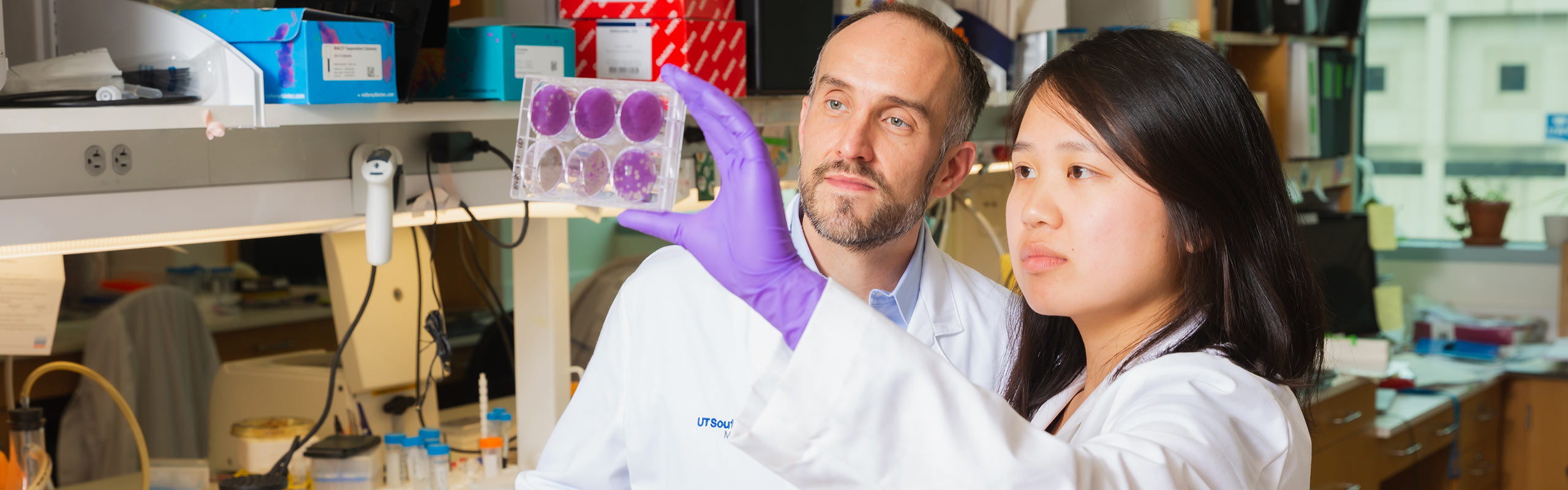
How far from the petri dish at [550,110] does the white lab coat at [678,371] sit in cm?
25

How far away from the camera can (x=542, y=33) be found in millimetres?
1850

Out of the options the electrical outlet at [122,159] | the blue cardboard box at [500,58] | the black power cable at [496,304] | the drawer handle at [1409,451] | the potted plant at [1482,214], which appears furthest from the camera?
the potted plant at [1482,214]

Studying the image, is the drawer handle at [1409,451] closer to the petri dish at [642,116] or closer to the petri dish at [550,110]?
the petri dish at [642,116]

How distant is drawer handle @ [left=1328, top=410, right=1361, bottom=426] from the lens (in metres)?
3.02

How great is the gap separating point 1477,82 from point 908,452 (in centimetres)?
455

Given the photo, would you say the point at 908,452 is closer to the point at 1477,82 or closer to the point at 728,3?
the point at 728,3

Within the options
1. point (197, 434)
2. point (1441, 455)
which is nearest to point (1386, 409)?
point (1441, 455)

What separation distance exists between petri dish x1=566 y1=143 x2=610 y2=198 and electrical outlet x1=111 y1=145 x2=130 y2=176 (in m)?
0.66

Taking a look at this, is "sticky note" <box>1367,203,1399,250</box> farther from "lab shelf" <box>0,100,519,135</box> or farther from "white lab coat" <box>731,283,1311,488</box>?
"white lab coat" <box>731,283,1311,488</box>

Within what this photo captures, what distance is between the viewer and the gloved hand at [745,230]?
817 millimetres

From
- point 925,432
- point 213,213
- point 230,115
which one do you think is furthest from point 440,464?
point 925,432

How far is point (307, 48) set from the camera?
151 centimetres

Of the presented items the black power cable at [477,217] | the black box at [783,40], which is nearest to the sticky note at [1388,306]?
the black box at [783,40]

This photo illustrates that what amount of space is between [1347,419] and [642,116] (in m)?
2.33
